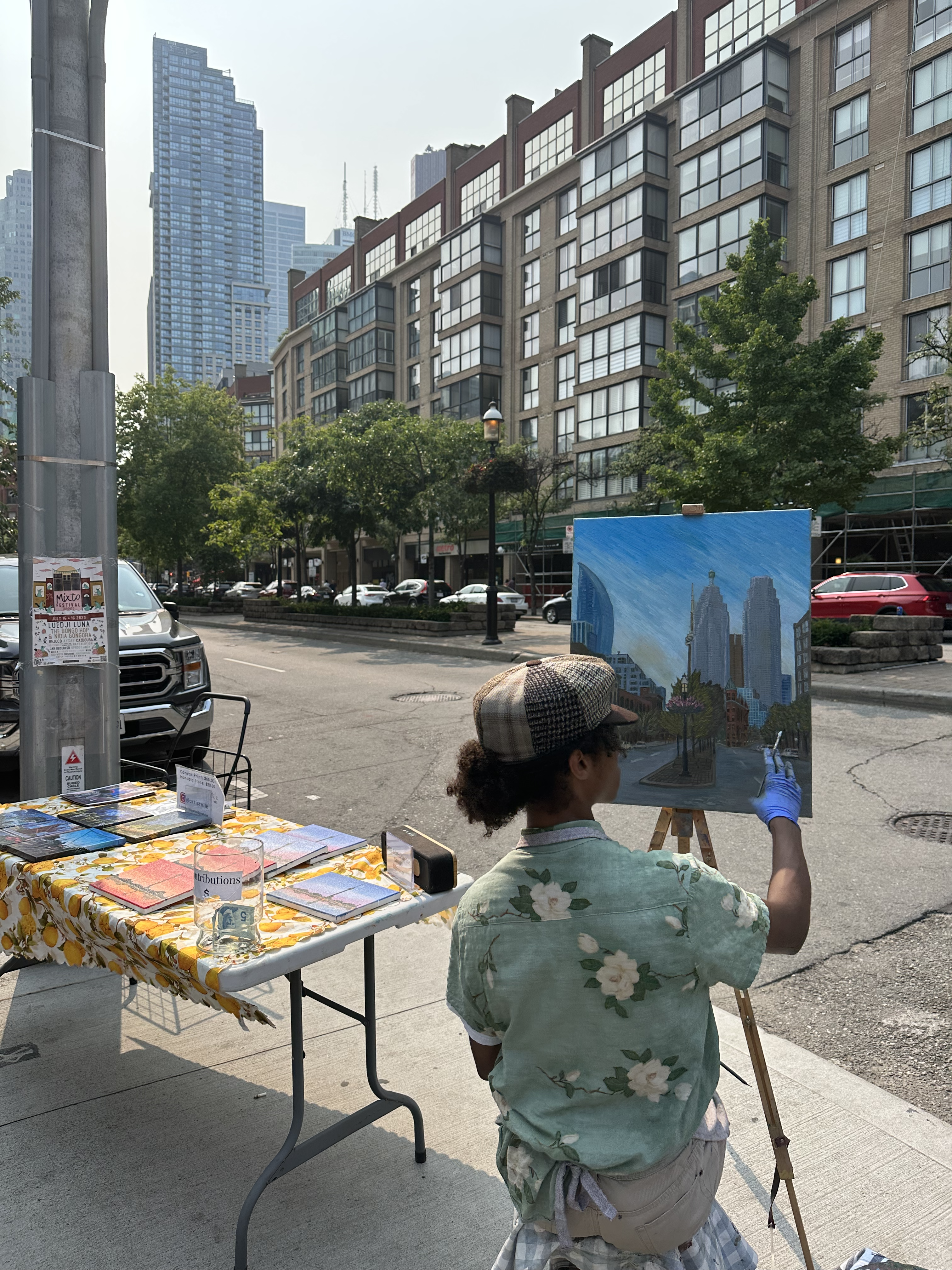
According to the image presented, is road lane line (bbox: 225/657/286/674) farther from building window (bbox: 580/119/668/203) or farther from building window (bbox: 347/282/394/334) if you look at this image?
building window (bbox: 347/282/394/334)

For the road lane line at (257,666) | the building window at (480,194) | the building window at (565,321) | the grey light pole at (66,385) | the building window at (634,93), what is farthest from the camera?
the building window at (480,194)

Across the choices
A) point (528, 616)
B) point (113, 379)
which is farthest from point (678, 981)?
point (528, 616)

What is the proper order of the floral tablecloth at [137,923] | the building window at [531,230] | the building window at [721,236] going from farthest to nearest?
the building window at [531,230], the building window at [721,236], the floral tablecloth at [137,923]

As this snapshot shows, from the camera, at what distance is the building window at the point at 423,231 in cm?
5425

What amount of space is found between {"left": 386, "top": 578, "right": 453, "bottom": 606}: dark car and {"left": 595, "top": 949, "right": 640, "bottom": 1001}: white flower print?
1264 inches

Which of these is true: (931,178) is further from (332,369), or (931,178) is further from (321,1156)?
(332,369)

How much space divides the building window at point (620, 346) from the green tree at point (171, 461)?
58.0 ft

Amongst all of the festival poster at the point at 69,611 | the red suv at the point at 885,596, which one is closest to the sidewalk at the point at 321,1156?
the festival poster at the point at 69,611

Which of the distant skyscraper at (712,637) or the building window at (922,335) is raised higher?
the building window at (922,335)

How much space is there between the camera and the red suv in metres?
19.6

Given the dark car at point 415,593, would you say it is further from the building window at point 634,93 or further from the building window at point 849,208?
the building window at point 634,93

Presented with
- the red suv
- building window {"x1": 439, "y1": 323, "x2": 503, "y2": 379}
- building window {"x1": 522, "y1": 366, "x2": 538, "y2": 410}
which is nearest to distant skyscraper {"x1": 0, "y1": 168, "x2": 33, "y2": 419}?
the red suv

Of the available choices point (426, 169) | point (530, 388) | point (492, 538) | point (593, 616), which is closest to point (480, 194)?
point (530, 388)

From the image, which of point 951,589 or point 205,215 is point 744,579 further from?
point 205,215
